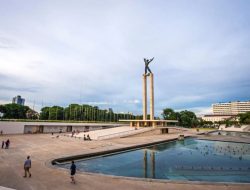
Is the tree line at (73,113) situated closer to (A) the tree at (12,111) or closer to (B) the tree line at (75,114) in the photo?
(B) the tree line at (75,114)

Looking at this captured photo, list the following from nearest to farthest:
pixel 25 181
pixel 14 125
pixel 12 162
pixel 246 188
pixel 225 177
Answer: pixel 246 188, pixel 25 181, pixel 225 177, pixel 12 162, pixel 14 125

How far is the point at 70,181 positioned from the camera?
10.8 meters

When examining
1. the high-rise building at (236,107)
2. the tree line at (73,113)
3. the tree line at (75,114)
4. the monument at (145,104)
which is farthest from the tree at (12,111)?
the high-rise building at (236,107)

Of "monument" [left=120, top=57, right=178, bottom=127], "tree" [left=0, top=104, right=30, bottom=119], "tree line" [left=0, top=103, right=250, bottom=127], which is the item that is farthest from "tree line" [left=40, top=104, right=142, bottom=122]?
"monument" [left=120, top=57, right=178, bottom=127]

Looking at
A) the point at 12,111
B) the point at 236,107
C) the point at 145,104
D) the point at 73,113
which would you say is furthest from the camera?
the point at 236,107

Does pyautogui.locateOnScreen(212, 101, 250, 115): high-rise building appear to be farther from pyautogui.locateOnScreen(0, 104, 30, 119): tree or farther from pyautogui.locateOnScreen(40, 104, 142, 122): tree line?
pyautogui.locateOnScreen(0, 104, 30, 119): tree

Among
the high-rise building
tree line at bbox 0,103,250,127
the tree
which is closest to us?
the tree

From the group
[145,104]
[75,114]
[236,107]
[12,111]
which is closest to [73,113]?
[75,114]

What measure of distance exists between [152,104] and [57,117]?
39.7 metres

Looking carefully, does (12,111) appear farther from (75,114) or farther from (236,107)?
(236,107)

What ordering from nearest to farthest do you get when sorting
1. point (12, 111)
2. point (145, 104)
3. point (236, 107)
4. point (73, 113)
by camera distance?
point (145, 104)
point (12, 111)
point (73, 113)
point (236, 107)

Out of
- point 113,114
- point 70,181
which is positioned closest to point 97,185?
point 70,181

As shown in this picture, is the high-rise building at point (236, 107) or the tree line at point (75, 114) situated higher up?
the high-rise building at point (236, 107)

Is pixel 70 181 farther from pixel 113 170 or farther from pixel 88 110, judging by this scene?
pixel 88 110
